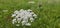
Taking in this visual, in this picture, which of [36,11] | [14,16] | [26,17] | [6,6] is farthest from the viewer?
[6,6]

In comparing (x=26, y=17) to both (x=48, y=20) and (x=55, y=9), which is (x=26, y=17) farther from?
(x=55, y=9)

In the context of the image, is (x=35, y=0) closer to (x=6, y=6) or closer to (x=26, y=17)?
(x=6, y=6)

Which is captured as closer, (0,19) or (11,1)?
(0,19)

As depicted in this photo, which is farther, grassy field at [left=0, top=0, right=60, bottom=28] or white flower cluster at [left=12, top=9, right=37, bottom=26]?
grassy field at [left=0, top=0, right=60, bottom=28]

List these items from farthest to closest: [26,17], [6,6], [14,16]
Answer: [6,6] → [14,16] → [26,17]

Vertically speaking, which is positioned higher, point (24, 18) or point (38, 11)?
point (24, 18)

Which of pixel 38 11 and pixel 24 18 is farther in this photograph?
pixel 38 11

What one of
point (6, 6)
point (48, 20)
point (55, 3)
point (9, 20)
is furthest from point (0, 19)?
point (55, 3)

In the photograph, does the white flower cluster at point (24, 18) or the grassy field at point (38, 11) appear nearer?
the white flower cluster at point (24, 18)
